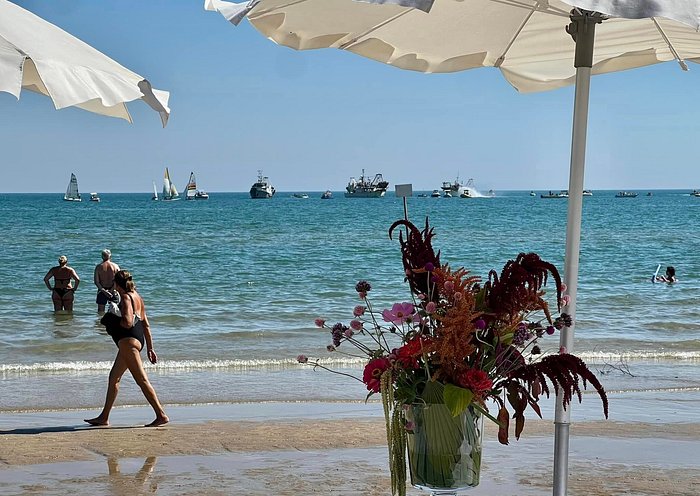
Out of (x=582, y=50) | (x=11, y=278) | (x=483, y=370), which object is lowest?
(x=11, y=278)

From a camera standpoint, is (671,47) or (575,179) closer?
(575,179)

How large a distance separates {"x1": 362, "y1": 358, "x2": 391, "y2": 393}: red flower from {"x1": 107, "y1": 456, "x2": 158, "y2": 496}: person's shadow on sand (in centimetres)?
346

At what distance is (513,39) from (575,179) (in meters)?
1.16

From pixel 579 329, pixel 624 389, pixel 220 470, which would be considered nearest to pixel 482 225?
pixel 579 329

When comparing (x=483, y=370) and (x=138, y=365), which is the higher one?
(x=483, y=370)

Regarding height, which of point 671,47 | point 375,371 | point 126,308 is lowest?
point 126,308

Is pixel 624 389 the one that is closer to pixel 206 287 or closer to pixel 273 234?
pixel 206 287

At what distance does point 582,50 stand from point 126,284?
517 centimetres

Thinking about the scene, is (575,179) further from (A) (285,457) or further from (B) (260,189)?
(B) (260,189)

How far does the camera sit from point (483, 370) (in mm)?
2961

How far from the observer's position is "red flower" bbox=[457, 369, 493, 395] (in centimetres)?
288

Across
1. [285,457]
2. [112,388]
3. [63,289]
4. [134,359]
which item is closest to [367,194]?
[63,289]

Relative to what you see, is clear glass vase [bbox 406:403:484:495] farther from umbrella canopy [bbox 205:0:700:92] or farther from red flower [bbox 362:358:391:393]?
umbrella canopy [bbox 205:0:700:92]

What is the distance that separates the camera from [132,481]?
6422 millimetres
